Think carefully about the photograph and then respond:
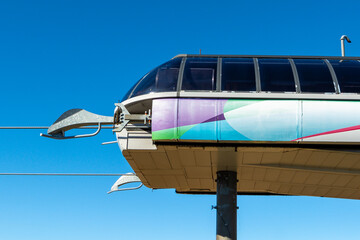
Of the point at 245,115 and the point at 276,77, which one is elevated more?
the point at 276,77

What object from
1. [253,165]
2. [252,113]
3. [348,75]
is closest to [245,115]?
[252,113]

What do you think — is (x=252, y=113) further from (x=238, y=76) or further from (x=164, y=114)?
(x=164, y=114)

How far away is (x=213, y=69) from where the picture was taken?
19000 mm

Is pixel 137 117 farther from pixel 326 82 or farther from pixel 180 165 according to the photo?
pixel 326 82

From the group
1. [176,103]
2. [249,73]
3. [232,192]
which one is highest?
[249,73]

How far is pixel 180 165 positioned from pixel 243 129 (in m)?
3.65

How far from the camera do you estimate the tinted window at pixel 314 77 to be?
18312 millimetres

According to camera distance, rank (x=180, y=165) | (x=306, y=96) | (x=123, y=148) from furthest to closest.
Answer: (x=180, y=165)
(x=123, y=148)
(x=306, y=96)

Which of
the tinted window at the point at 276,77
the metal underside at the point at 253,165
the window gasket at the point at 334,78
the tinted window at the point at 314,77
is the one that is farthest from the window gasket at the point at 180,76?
the window gasket at the point at 334,78

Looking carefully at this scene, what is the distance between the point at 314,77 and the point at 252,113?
8.31 ft

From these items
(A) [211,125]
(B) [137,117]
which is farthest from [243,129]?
(B) [137,117]

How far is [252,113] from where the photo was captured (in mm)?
18109

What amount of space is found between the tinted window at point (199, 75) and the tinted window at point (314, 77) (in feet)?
9.69

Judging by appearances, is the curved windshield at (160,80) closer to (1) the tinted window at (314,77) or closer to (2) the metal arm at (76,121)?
(2) the metal arm at (76,121)
